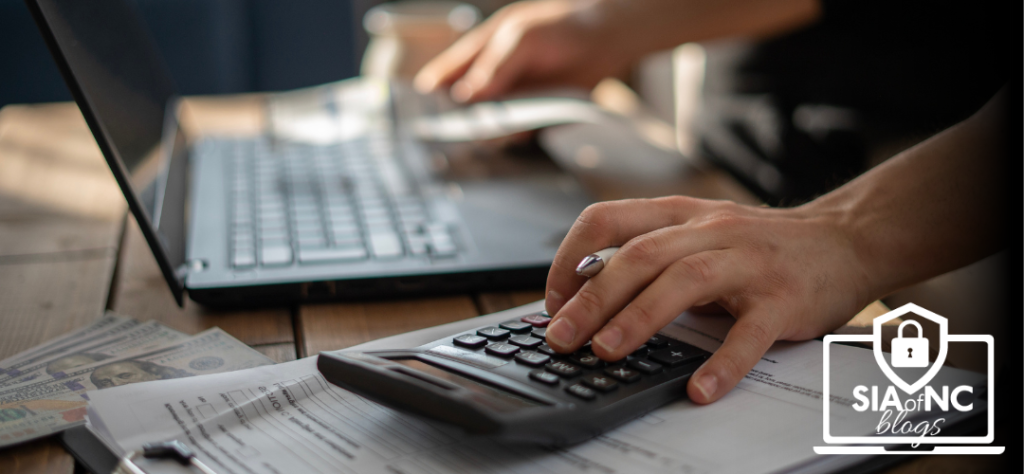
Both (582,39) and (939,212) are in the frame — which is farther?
(582,39)

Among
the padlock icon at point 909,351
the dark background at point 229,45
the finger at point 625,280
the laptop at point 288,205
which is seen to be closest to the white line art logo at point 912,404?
the padlock icon at point 909,351

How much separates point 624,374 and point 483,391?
0.08 m

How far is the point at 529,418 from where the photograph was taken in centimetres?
32

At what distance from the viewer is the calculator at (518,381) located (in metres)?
0.32

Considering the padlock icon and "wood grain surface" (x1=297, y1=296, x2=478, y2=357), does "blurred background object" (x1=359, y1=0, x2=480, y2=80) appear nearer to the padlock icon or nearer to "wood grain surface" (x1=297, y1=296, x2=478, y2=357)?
"wood grain surface" (x1=297, y1=296, x2=478, y2=357)

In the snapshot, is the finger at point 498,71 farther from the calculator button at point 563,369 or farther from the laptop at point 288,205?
the calculator button at point 563,369

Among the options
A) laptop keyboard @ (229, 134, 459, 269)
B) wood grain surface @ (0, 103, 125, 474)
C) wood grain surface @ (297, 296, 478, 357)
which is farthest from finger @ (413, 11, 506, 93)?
wood grain surface @ (297, 296, 478, 357)

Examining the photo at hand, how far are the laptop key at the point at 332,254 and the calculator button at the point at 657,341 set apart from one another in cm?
25

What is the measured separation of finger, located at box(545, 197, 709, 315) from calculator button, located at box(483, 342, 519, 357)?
0.19ft

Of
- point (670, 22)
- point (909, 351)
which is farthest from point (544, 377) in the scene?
point (670, 22)

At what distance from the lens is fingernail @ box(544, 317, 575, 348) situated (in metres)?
0.40

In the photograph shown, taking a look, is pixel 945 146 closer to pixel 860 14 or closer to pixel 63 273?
pixel 860 14

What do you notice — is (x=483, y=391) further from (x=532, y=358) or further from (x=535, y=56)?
(x=535, y=56)

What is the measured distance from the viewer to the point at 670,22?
1072mm
